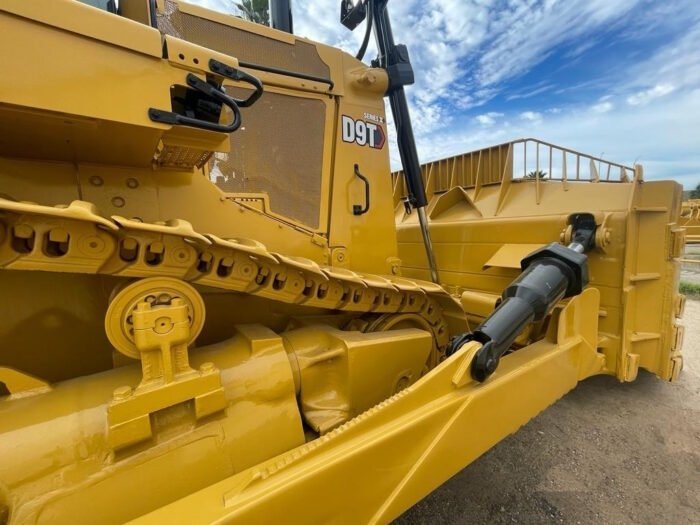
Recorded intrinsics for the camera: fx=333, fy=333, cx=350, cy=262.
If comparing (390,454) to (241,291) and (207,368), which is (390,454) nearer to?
(207,368)

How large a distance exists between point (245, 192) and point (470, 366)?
4.86ft

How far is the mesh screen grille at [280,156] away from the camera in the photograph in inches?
74.5

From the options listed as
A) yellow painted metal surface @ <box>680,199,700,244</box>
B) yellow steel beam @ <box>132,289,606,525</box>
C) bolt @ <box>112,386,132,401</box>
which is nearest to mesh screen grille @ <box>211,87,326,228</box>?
bolt @ <box>112,386,132,401</box>

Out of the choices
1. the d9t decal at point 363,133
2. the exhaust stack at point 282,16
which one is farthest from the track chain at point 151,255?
the exhaust stack at point 282,16

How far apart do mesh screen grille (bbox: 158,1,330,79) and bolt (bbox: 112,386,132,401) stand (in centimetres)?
169

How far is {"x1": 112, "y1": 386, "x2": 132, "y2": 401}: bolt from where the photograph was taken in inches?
42.0

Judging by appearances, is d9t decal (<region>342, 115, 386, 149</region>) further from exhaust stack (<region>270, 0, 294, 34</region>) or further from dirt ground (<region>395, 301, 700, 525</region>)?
dirt ground (<region>395, 301, 700, 525</region>)

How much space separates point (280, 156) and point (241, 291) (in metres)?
0.95

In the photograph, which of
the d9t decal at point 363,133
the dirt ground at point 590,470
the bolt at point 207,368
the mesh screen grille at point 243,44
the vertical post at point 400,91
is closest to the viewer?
the bolt at point 207,368

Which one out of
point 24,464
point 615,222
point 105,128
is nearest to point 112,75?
point 105,128

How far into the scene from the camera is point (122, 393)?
108 centimetres

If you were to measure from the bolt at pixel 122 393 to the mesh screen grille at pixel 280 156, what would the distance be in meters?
1.13

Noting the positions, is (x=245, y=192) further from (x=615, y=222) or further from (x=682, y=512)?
(x=682, y=512)

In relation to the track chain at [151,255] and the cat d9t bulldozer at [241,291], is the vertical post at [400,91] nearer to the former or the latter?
the cat d9t bulldozer at [241,291]
